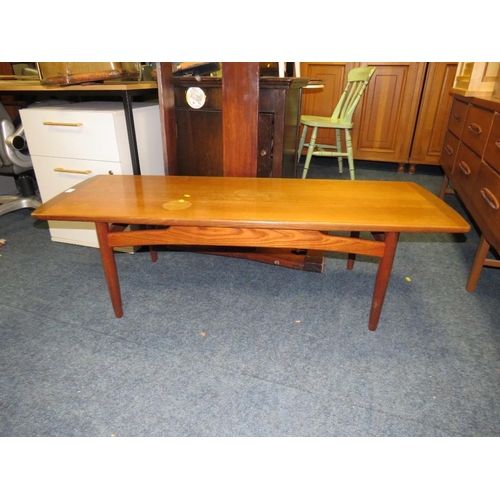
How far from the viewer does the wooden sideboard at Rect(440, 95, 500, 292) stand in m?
1.31

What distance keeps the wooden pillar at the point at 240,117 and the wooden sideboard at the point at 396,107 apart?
1.93 meters

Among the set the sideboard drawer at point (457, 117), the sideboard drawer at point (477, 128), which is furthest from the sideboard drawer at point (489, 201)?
the sideboard drawer at point (457, 117)

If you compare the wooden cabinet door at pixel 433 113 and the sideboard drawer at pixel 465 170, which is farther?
the wooden cabinet door at pixel 433 113

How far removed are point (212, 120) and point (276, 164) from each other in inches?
14.7

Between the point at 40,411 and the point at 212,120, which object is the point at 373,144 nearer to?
the point at 212,120

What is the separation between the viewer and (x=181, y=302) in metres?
1.42

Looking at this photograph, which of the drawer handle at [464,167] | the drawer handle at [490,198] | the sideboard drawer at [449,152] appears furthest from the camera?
the sideboard drawer at [449,152]

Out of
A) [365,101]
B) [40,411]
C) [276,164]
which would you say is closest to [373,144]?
[365,101]

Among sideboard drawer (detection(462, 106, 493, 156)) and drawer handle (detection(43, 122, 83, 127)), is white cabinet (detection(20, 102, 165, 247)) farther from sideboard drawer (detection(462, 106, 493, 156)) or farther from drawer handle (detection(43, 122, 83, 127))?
sideboard drawer (detection(462, 106, 493, 156))

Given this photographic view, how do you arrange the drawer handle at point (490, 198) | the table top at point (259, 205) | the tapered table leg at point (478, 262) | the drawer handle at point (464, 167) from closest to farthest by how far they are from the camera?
the table top at point (259, 205), the drawer handle at point (490, 198), the tapered table leg at point (478, 262), the drawer handle at point (464, 167)

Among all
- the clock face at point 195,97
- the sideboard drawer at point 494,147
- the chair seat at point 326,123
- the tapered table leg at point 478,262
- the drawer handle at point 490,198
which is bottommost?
the tapered table leg at point 478,262

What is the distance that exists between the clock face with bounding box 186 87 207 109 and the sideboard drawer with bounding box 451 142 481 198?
1240mm

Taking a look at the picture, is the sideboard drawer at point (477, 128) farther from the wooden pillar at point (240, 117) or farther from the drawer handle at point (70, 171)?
the drawer handle at point (70, 171)

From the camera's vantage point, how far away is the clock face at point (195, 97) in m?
1.67
